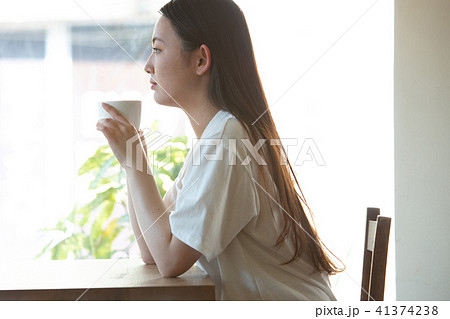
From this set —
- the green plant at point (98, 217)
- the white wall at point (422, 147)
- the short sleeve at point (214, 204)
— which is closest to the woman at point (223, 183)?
the short sleeve at point (214, 204)

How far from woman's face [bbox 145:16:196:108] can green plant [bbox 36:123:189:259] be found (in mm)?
1334

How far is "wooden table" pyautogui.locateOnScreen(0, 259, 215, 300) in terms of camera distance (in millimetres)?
655

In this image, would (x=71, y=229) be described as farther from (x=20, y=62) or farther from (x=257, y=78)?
(x=257, y=78)

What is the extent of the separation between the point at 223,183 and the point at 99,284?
0.22 metres

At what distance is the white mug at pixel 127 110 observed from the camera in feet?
2.78

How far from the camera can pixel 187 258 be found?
2.45ft

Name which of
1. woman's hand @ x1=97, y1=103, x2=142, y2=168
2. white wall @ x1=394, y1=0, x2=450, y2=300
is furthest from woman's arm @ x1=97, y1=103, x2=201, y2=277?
white wall @ x1=394, y1=0, x2=450, y2=300

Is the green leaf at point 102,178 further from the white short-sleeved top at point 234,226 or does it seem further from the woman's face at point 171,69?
the white short-sleeved top at point 234,226

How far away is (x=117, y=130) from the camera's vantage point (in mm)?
838

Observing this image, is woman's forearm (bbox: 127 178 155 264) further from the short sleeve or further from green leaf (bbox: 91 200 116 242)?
green leaf (bbox: 91 200 116 242)

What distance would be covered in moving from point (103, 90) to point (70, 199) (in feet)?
1.74

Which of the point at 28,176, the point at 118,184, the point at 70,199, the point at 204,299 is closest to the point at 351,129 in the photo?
the point at 118,184

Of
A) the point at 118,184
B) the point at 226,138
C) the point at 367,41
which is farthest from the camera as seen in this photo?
the point at 118,184

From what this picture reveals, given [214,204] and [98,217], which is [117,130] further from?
[98,217]
